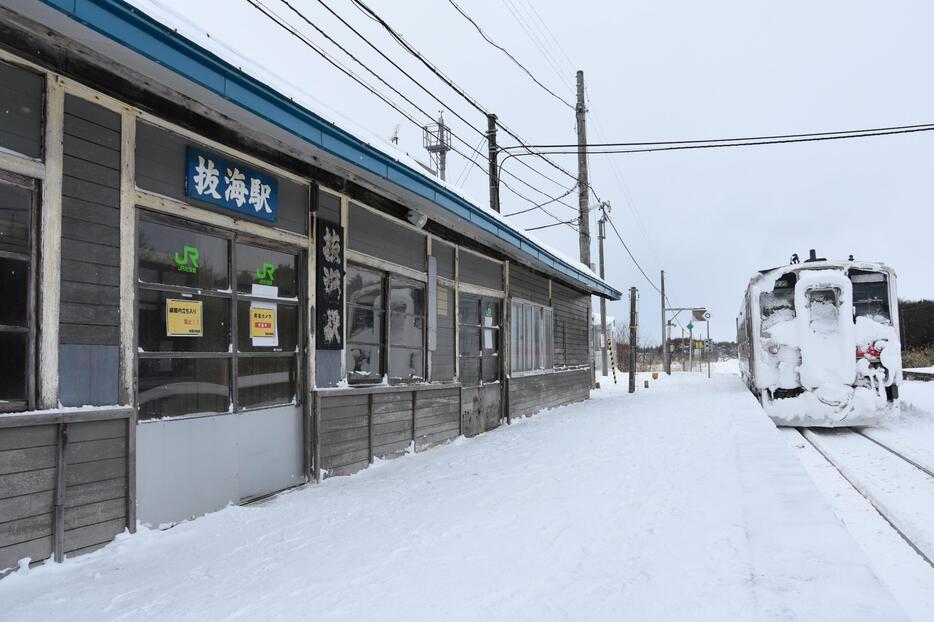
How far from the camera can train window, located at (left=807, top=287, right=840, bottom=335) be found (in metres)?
11.0

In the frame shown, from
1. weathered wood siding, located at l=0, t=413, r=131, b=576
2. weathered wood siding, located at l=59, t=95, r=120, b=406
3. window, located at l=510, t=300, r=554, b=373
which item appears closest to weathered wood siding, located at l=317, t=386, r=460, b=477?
weathered wood siding, located at l=0, t=413, r=131, b=576

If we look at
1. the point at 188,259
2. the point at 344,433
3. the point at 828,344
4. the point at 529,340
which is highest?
the point at 188,259

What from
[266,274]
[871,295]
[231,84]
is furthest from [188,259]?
[871,295]

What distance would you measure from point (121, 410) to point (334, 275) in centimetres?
274

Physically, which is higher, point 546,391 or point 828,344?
point 828,344

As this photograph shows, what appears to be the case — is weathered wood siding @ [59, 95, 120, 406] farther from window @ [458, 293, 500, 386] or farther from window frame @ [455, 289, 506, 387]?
window @ [458, 293, 500, 386]

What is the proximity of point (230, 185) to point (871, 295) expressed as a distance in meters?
11.4

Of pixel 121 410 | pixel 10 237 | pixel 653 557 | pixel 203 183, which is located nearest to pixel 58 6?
pixel 10 237

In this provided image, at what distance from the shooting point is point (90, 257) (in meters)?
3.95

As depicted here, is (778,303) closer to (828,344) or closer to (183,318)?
(828,344)

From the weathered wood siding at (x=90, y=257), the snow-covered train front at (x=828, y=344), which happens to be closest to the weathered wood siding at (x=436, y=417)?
the weathered wood siding at (x=90, y=257)

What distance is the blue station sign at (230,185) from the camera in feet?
15.7

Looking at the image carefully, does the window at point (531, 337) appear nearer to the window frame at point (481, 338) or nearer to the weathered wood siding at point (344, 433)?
the window frame at point (481, 338)

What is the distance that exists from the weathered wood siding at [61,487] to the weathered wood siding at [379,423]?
7.35 ft
